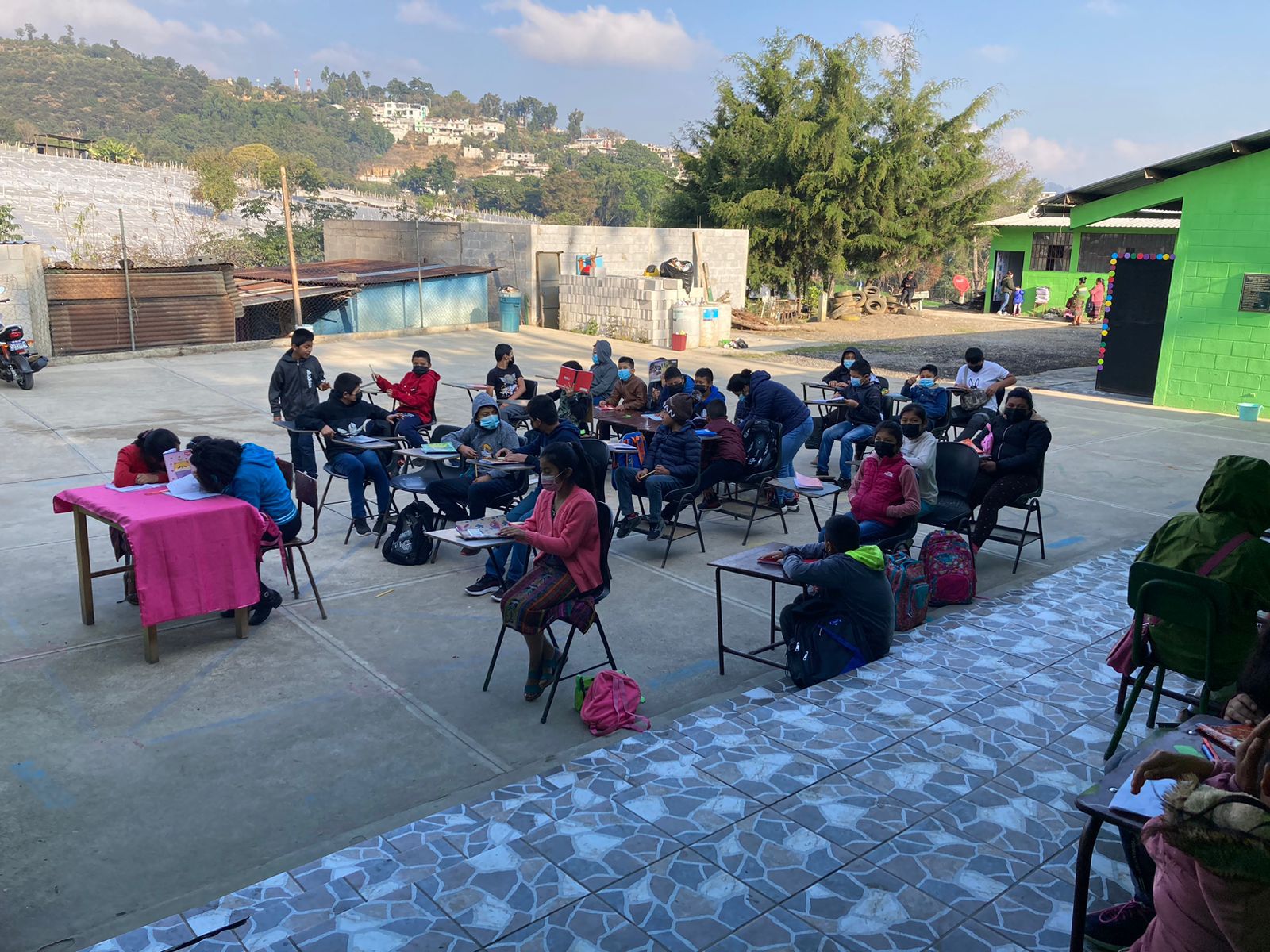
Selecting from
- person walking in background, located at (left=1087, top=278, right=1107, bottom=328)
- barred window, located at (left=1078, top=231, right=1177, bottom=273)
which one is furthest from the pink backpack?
barred window, located at (left=1078, top=231, right=1177, bottom=273)

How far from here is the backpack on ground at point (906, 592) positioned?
6574 millimetres

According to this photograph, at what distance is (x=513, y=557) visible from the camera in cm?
703

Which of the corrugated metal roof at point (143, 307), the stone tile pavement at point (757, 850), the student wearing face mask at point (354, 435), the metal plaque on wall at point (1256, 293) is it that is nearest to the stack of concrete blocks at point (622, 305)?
the corrugated metal roof at point (143, 307)

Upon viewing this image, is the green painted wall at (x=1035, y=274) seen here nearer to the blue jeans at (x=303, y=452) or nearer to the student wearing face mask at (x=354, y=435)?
Answer: the student wearing face mask at (x=354, y=435)

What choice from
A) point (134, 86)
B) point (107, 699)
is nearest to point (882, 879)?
point (107, 699)

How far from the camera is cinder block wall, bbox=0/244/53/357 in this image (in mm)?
16109

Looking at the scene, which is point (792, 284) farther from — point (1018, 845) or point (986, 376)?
point (1018, 845)

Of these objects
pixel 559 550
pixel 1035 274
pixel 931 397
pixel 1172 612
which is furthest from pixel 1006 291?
pixel 559 550

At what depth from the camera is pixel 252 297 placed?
817 inches

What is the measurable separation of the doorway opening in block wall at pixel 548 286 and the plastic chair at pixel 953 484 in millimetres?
18308

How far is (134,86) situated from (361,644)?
129 meters

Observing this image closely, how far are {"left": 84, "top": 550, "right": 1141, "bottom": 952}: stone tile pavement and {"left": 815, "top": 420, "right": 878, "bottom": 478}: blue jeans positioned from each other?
5188 millimetres

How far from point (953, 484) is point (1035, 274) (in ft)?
97.6

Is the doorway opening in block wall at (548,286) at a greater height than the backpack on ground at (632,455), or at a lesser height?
greater
